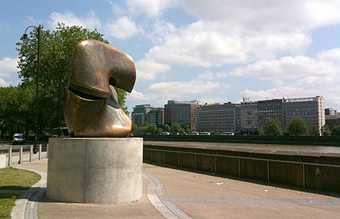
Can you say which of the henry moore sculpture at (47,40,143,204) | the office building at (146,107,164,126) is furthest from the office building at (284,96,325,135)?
the henry moore sculpture at (47,40,143,204)

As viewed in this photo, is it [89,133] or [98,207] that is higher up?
[89,133]

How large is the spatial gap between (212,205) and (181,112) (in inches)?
6625

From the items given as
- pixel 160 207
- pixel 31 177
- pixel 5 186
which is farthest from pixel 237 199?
pixel 31 177

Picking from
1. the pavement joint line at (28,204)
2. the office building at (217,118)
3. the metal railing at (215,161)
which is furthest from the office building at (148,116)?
the pavement joint line at (28,204)

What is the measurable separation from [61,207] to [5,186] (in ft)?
13.9

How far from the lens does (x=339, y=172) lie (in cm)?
1431

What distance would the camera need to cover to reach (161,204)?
11625mm

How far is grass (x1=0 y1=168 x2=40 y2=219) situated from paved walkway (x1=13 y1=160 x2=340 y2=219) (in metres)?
0.74

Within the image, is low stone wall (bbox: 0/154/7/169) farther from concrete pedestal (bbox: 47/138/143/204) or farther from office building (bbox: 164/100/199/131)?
office building (bbox: 164/100/199/131)

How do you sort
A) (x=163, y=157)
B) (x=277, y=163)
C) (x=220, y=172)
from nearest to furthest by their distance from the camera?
(x=277, y=163) < (x=220, y=172) < (x=163, y=157)

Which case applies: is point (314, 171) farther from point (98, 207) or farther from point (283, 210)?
point (98, 207)

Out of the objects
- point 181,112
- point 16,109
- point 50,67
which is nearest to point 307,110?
point 181,112

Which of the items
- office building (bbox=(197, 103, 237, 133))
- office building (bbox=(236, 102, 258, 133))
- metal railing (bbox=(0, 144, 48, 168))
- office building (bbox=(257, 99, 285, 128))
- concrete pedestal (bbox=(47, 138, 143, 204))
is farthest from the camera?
office building (bbox=(197, 103, 237, 133))

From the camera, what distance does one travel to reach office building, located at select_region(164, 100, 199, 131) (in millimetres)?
177125
